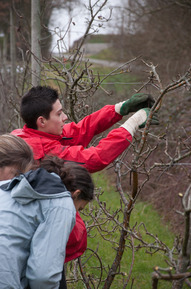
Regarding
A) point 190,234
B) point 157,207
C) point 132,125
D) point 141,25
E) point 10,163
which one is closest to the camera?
point 190,234

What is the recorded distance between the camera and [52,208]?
1.58 metres

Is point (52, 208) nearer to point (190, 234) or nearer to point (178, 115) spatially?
point (190, 234)

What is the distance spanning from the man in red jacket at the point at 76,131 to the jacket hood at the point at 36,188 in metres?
0.43

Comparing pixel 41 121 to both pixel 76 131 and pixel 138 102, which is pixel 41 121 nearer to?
pixel 76 131

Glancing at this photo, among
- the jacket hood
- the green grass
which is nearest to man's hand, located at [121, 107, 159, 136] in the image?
the jacket hood

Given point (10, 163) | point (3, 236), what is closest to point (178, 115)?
point (10, 163)

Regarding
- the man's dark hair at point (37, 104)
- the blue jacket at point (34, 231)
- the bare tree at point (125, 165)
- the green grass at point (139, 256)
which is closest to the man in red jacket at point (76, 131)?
the man's dark hair at point (37, 104)

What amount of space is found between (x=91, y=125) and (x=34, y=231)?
1.16 metres

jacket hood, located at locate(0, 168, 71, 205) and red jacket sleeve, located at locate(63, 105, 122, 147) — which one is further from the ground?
red jacket sleeve, located at locate(63, 105, 122, 147)

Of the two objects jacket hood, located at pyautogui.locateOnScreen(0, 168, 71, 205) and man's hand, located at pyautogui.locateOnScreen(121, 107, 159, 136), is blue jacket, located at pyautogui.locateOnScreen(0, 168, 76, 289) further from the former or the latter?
man's hand, located at pyautogui.locateOnScreen(121, 107, 159, 136)

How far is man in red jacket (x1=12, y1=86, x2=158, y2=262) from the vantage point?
2.16 m

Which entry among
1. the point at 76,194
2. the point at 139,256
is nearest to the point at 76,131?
the point at 76,194

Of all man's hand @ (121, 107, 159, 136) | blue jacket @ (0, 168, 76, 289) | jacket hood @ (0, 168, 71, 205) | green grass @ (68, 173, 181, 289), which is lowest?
green grass @ (68, 173, 181, 289)

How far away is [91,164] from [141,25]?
11.7 m
